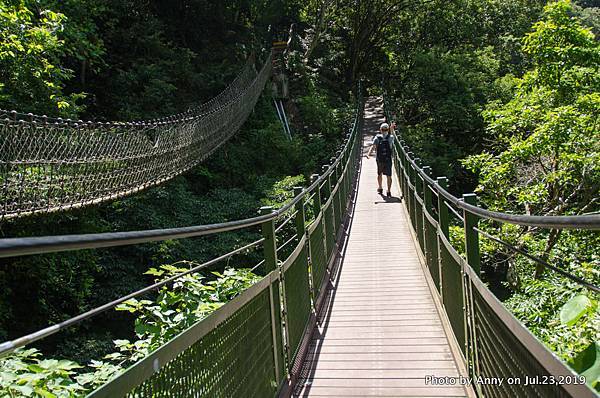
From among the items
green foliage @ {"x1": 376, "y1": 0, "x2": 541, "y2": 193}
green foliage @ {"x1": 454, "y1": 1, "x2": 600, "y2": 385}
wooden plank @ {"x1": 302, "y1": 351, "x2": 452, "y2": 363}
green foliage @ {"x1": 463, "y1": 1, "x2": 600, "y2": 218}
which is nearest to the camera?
wooden plank @ {"x1": 302, "y1": 351, "x2": 452, "y2": 363}

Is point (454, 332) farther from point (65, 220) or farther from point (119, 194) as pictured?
point (65, 220)

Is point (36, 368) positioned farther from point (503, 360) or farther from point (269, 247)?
point (503, 360)

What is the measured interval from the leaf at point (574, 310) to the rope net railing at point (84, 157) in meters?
5.38

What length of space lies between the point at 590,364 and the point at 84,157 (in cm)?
727

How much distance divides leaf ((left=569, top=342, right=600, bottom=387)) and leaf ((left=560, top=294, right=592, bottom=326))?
0.27ft

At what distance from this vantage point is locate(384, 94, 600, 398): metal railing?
1199 millimetres

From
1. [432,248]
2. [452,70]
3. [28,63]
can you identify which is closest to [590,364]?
[432,248]

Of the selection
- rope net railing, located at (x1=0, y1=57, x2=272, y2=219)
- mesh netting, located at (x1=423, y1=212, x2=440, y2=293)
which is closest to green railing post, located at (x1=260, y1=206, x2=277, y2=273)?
mesh netting, located at (x1=423, y1=212, x2=440, y2=293)

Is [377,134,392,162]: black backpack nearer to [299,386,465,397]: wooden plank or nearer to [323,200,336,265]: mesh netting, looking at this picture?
[323,200,336,265]: mesh netting

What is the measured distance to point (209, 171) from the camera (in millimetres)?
15078

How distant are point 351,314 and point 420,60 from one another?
21334 mm

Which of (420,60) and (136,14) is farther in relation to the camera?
(420,60)

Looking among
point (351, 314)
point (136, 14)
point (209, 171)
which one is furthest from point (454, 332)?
point (136, 14)

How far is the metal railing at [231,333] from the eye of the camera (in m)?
1.05
